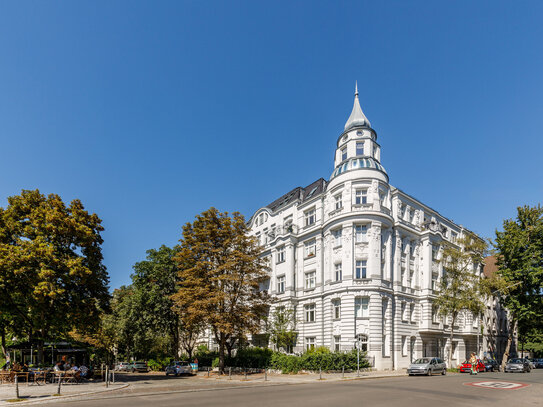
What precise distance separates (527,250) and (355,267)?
24406 mm

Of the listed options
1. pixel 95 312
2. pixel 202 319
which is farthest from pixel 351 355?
pixel 95 312

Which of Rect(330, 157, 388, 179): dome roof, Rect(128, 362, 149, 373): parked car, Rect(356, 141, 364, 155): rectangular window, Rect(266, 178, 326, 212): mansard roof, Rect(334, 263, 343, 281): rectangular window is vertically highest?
Rect(356, 141, 364, 155): rectangular window

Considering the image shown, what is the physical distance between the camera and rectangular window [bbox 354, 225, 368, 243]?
1601 inches

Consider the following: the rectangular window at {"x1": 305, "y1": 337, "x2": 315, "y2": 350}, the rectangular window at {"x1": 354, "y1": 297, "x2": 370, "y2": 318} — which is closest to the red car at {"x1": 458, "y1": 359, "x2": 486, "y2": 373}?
the rectangular window at {"x1": 354, "y1": 297, "x2": 370, "y2": 318}

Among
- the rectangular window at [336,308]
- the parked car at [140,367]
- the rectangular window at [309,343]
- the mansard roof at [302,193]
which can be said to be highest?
the mansard roof at [302,193]

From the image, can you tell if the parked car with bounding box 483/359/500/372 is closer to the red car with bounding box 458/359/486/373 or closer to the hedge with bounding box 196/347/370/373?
the red car with bounding box 458/359/486/373

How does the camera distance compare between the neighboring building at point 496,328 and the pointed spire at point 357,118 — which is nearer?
the pointed spire at point 357,118

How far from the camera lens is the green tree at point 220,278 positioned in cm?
3472

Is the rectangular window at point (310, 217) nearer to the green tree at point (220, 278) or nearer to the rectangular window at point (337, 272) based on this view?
the rectangular window at point (337, 272)

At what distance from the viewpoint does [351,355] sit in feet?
109

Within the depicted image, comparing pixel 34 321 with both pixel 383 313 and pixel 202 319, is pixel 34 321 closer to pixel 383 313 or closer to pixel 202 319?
pixel 202 319

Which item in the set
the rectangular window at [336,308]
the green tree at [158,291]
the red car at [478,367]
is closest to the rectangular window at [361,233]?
the rectangular window at [336,308]

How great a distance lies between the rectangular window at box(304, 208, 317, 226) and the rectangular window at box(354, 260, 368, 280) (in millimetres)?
8917

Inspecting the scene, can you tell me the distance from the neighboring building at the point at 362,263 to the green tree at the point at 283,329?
2.16 m
